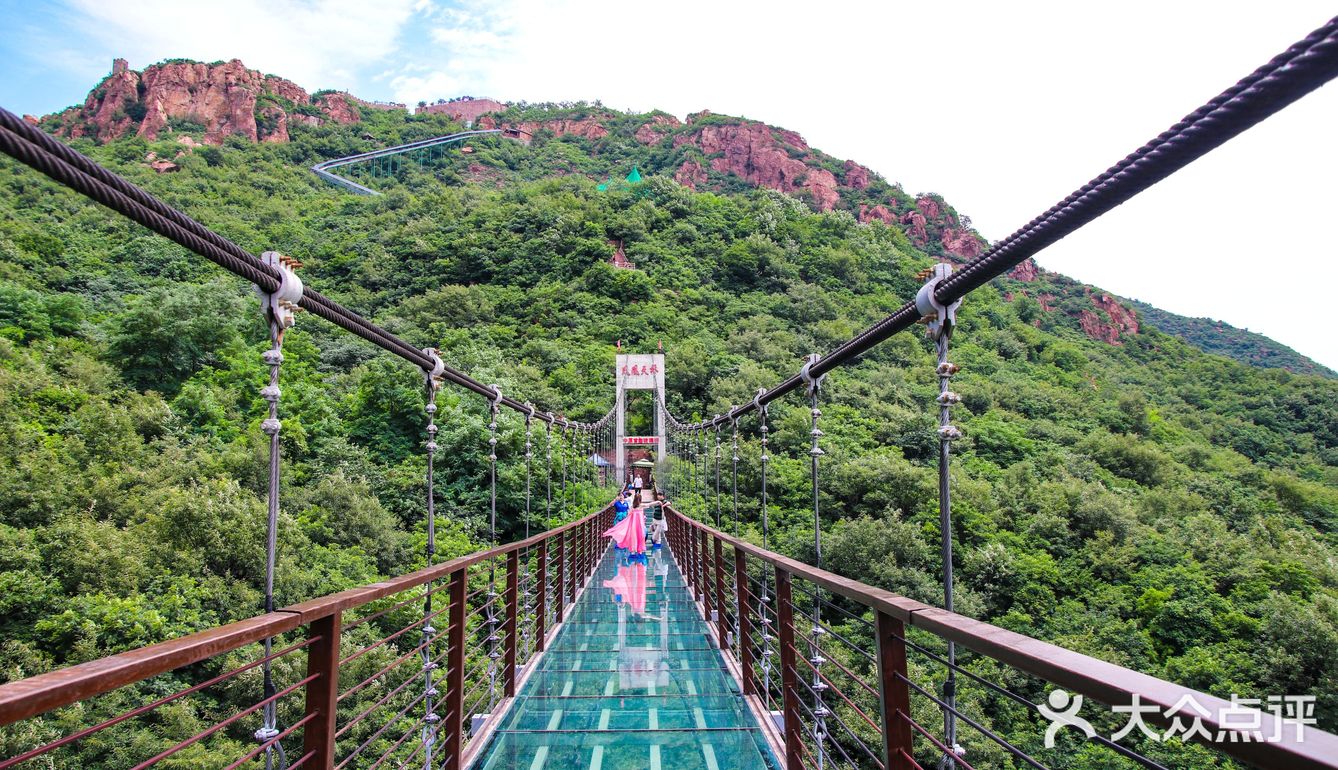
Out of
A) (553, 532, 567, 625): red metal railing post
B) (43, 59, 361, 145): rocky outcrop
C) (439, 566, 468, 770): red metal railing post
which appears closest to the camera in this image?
(439, 566, 468, 770): red metal railing post

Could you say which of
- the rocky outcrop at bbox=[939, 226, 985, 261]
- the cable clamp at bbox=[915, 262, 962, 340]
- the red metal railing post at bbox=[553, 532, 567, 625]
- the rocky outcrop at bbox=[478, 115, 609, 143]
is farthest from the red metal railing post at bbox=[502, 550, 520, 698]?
the rocky outcrop at bbox=[478, 115, 609, 143]

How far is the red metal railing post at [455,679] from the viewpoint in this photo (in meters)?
1.85

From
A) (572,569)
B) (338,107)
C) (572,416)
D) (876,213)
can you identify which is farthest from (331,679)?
(338,107)

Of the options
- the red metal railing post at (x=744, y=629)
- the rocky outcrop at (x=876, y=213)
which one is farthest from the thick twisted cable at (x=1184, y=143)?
the rocky outcrop at (x=876, y=213)

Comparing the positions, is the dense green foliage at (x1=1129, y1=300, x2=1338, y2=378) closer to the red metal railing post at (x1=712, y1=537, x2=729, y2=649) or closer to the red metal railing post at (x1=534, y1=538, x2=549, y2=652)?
the red metal railing post at (x1=712, y1=537, x2=729, y2=649)

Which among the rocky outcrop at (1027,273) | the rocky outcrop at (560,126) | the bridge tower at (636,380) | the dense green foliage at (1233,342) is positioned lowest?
the bridge tower at (636,380)

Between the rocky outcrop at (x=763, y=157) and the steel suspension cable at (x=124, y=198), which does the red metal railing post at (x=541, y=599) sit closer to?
the steel suspension cable at (x=124, y=198)

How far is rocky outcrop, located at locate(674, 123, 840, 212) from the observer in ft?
166

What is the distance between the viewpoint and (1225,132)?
0.75 m

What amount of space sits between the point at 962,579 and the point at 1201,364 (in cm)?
2482

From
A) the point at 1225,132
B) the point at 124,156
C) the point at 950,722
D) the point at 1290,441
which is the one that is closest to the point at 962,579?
the point at 950,722

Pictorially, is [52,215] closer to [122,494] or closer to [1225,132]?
[122,494]

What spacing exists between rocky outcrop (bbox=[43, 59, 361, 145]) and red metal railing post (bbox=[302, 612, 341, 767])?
4565 centimetres

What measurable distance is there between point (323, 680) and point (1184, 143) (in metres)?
1.45
